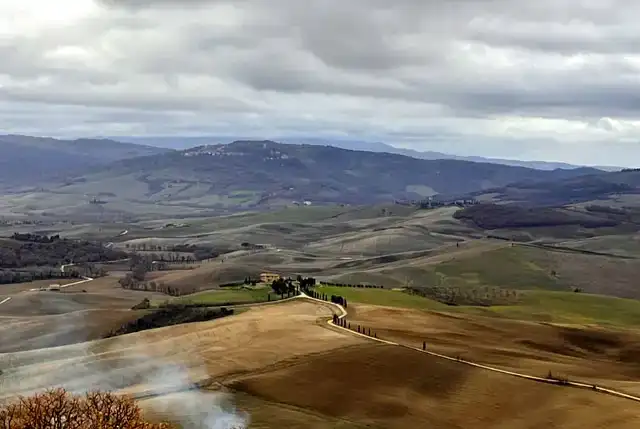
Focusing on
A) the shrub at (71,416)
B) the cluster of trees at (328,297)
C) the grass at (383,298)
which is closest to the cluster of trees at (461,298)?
the grass at (383,298)

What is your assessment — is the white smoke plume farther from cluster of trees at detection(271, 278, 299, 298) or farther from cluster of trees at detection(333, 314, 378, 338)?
cluster of trees at detection(271, 278, 299, 298)

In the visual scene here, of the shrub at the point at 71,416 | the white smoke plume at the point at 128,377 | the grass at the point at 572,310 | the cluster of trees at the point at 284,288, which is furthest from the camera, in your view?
the grass at the point at 572,310

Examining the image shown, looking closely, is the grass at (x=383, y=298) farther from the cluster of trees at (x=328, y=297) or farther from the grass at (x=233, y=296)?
the grass at (x=233, y=296)

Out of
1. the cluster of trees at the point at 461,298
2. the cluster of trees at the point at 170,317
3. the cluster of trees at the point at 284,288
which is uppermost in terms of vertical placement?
the cluster of trees at the point at 284,288

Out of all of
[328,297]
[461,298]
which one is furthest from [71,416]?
[461,298]

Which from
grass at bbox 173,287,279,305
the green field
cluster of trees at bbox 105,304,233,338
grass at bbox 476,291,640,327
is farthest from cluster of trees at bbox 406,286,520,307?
cluster of trees at bbox 105,304,233,338

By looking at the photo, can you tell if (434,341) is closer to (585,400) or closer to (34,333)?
(585,400)

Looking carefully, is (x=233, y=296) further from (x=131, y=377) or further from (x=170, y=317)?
(x=131, y=377)
